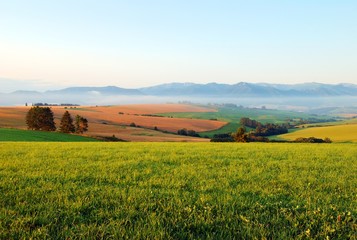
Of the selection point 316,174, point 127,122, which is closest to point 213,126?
point 127,122

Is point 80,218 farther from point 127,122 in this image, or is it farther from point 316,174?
point 127,122

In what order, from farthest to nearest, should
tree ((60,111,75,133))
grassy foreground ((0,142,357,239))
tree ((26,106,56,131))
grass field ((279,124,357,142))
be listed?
tree ((60,111,75,133)) → tree ((26,106,56,131)) → grass field ((279,124,357,142)) → grassy foreground ((0,142,357,239))

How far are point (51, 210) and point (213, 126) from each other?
118m

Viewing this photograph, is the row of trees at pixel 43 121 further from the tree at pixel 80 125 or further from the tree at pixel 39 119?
the tree at pixel 80 125

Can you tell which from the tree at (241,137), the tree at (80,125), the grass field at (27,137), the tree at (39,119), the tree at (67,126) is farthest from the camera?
the tree at (80,125)

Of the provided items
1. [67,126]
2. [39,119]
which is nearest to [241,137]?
[67,126]

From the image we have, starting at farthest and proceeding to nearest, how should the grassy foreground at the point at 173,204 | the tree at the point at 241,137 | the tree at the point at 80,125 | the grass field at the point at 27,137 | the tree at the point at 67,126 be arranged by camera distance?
the tree at the point at 80,125 → the tree at the point at 67,126 → the tree at the point at 241,137 → the grass field at the point at 27,137 → the grassy foreground at the point at 173,204

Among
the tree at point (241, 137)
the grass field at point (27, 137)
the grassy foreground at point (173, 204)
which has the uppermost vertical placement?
the grassy foreground at point (173, 204)

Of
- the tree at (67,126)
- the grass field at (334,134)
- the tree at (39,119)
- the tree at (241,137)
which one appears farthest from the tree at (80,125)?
the grass field at (334,134)

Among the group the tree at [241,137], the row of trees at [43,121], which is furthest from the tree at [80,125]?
the tree at [241,137]

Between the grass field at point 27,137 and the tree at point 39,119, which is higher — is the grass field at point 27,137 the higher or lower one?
the lower one

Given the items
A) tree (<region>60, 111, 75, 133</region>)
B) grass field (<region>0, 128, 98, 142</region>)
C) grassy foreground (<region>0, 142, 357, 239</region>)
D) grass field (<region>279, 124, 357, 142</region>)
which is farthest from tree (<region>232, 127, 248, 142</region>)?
grassy foreground (<region>0, 142, 357, 239</region>)

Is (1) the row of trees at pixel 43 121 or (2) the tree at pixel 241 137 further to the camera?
(1) the row of trees at pixel 43 121

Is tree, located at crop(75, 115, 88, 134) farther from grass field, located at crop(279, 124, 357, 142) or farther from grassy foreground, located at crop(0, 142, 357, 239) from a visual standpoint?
grassy foreground, located at crop(0, 142, 357, 239)
